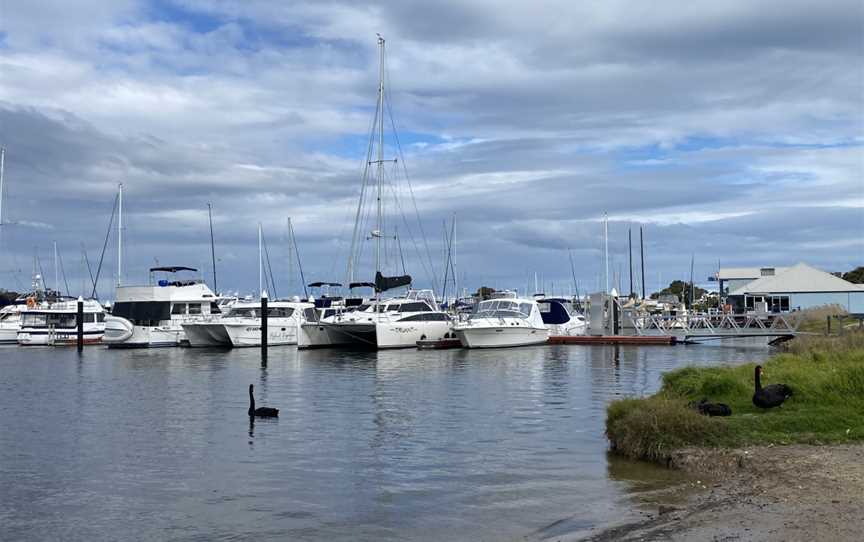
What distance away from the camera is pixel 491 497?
15.0 m

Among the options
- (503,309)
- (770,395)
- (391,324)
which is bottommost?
(770,395)

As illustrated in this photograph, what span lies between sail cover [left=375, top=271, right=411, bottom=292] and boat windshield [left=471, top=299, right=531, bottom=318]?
16.6 ft

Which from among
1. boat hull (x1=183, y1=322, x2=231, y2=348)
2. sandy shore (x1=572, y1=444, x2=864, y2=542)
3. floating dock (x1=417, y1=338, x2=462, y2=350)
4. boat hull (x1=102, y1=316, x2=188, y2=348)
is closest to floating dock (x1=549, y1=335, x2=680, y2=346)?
floating dock (x1=417, y1=338, x2=462, y2=350)

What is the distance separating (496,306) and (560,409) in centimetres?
3462

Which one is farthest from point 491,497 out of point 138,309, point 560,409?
point 138,309

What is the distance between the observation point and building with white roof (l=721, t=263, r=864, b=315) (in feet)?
244

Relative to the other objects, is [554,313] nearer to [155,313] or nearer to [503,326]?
[503,326]

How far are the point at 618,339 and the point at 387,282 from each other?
15.1 meters

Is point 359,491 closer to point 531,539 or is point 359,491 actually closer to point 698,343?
point 531,539

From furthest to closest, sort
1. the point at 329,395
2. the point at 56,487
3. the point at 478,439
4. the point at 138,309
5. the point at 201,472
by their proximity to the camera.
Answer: the point at 138,309 < the point at 329,395 < the point at 478,439 < the point at 201,472 < the point at 56,487

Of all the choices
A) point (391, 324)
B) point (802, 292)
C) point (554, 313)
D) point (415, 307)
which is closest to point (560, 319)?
point (554, 313)

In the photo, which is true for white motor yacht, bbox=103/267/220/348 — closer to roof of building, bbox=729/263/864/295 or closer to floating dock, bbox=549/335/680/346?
floating dock, bbox=549/335/680/346

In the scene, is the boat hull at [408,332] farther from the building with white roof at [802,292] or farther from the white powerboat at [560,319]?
the building with white roof at [802,292]

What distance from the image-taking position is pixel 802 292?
251 ft
